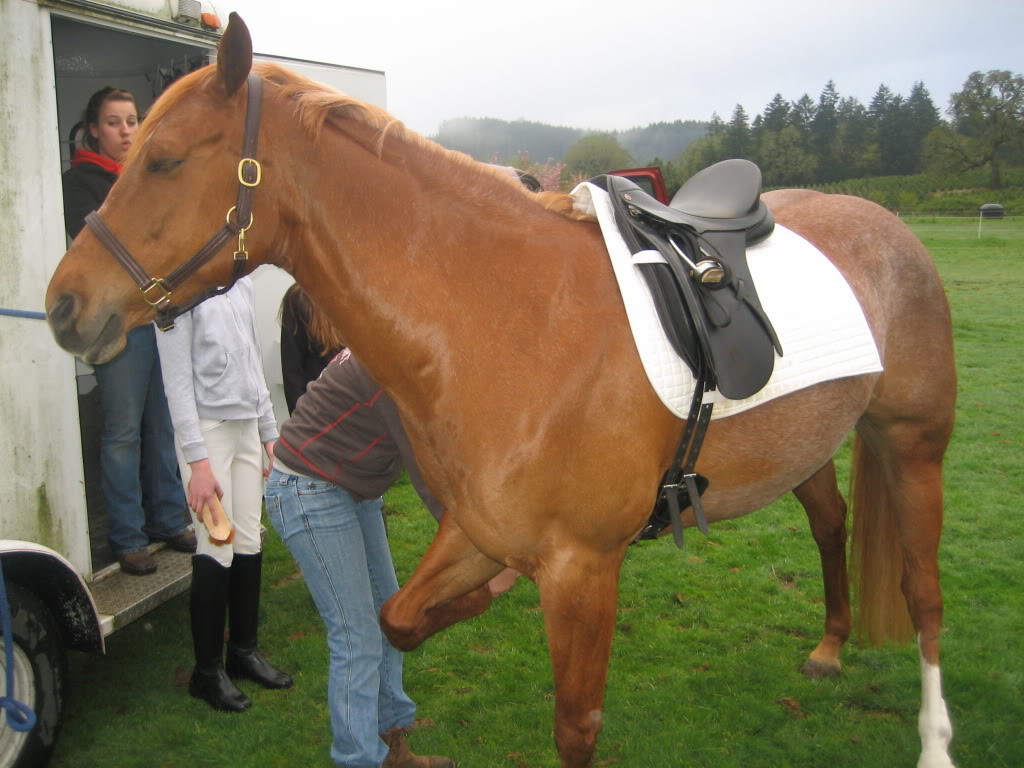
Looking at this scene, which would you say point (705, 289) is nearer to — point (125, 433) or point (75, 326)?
point (75, 326)

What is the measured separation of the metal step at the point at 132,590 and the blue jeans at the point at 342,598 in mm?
1217

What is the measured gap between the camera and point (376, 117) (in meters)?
2.12

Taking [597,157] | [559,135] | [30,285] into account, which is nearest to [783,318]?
[30,285]

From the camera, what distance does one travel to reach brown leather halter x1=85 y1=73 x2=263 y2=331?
75.2 inches

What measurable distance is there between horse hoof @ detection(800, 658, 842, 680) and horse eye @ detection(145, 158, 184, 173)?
3299mm

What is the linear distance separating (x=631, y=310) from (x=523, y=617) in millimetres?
2567

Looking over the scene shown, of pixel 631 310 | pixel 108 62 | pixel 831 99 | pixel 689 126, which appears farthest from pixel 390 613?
pixel 689 126

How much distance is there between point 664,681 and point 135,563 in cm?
248

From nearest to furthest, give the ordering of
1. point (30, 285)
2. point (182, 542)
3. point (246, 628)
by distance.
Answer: point (30, 285), point (246, 628), point (182, 542)

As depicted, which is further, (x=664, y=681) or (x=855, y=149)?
(x=855, y=149)

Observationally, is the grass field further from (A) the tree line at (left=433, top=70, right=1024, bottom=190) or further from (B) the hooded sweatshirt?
(A) the tree line at (left=433, top=70, right=1024, bottom=190)

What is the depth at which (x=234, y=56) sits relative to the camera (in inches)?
73.1

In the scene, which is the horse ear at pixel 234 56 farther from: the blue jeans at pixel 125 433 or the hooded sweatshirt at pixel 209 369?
the blue jeans at pixel 125 433

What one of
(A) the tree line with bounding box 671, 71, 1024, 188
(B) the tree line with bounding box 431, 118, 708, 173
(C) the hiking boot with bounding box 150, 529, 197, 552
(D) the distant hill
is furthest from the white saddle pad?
(D) the distant hill
